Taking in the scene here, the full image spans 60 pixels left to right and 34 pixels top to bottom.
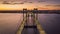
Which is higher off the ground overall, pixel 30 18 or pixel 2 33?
pixel 30 18

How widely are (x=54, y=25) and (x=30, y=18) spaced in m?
0.49

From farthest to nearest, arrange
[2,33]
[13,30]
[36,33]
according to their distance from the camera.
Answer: [13,30] → [2,33] → [36,33]

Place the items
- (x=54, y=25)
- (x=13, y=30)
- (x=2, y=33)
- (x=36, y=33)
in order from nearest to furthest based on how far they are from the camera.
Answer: (x=36, y=33), (x=2, y=33), (x=13, y=30), (x=54, y=25)

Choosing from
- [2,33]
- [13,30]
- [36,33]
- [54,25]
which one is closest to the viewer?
[36,33]

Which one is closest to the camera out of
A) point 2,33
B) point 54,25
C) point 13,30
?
point 2,33

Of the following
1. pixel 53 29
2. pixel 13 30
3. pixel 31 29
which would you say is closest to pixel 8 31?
pixel 13 30

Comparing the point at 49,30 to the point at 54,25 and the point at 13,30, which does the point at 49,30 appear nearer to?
the point at 54,25

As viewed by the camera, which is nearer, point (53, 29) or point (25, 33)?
point (25, 33)

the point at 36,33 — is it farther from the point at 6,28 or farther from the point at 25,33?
the point at 6,28

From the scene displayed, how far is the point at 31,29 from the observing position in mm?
2486

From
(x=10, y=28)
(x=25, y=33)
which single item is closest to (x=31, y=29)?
(x=25, y=33)

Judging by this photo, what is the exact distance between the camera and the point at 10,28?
2.71 metres

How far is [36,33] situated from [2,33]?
59 cm

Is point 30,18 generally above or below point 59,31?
above
